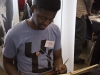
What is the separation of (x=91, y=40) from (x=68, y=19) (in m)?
0.34

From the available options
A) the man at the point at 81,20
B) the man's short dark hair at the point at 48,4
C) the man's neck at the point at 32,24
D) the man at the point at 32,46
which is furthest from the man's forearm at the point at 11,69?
the man at the point at 81,20

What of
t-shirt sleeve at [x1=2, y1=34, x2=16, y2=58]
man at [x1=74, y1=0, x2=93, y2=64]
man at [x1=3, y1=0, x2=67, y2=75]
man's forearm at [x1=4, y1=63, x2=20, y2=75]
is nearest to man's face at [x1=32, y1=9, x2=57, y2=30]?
man at [x1=3, y1=0, x2=67, y2=75]

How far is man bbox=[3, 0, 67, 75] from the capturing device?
94 cm

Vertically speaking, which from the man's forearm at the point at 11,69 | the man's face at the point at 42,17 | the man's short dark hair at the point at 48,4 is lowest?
the man's forearm at the point at 11,69

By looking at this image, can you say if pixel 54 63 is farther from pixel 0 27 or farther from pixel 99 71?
pixel 0 27

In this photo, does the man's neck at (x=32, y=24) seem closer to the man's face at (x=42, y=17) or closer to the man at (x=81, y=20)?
the man's face at (x=42, y=17)

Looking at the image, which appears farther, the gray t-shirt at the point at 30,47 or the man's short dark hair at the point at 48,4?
the gray t-shirt at the point at 30,47

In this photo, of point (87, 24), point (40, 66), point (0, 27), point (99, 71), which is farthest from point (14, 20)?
point (99, 71)

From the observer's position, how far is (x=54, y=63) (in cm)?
111

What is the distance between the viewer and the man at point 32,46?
937 millimetres

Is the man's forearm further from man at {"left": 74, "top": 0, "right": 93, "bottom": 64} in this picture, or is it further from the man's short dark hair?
man at {"left": 74, "top": 0, "right": 93, "bottom": 64}

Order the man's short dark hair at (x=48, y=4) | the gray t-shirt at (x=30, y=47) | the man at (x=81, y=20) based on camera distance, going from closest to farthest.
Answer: the man's short dark hair at (x=48, y=4) → the gray t-shirt at (x=30, y=47) → the man at (x=81, y=20)

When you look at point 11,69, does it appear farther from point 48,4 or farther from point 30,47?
point 48,4

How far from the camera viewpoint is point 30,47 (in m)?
0.97
